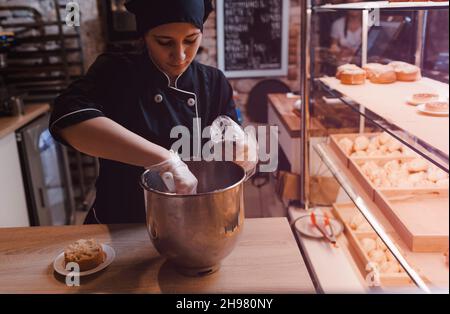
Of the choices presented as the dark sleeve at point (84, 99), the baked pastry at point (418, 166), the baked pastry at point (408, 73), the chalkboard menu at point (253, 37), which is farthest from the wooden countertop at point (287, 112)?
the dark sleeve at point (84, 99)

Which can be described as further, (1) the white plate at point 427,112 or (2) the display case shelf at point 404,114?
(1) the white plate at point 427,112

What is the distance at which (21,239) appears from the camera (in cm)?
120

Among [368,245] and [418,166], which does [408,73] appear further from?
[368,245]

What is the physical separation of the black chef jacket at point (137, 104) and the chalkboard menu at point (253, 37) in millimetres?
2541

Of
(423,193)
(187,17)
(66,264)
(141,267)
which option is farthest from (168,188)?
(423,193)

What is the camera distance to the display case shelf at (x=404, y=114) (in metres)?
1.12

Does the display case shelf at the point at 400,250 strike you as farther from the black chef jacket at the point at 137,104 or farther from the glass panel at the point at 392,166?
the black chef jacket at the point at 137,104

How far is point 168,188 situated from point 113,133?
219 mm

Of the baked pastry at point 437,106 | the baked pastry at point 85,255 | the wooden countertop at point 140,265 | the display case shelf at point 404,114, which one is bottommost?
the wooden countertop at point 140,265

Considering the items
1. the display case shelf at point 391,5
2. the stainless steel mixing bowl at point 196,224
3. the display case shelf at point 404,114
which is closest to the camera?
the stainless steel mixing bowl at point 196,224

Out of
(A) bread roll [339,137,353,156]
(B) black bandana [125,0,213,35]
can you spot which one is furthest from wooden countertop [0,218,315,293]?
(A) bread roll [339,137,353,156]

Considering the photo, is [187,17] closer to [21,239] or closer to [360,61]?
[21,239]

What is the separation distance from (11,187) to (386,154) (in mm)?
2357

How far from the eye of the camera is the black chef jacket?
144 centimetres
